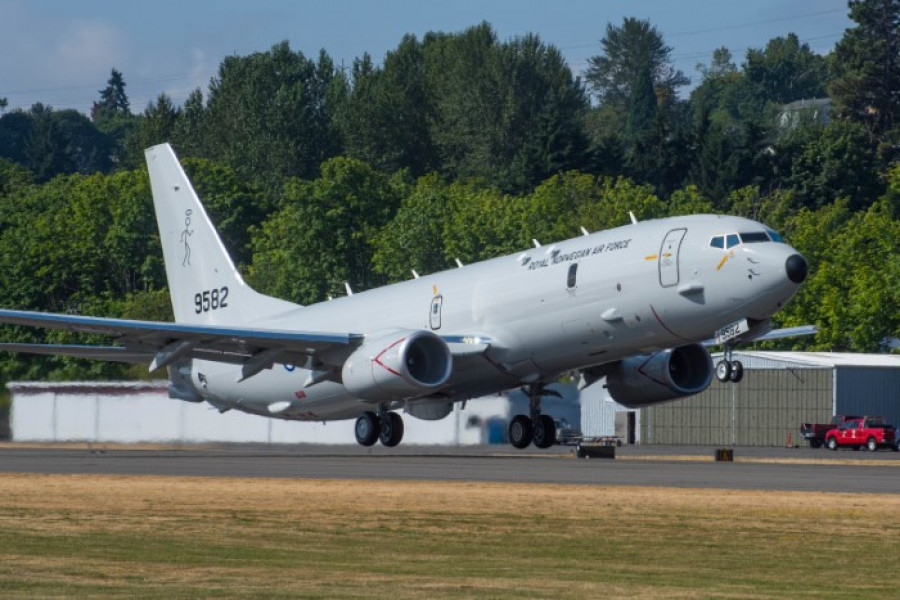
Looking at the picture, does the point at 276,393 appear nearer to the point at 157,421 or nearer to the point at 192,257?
the point at 192,257

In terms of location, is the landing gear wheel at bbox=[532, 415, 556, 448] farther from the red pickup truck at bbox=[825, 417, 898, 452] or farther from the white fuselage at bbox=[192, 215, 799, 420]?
the red pickup truck at bbox=[825, 417, 898, 452]

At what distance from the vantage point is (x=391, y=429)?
50906mm

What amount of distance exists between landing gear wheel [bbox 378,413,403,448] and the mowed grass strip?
7710 mm

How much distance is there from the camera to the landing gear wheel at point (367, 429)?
5172 centimetres

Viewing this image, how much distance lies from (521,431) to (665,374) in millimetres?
4642

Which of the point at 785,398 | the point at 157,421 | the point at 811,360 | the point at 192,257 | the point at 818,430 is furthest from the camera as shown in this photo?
the point at 785,398

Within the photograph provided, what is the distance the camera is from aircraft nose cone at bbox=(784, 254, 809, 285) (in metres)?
40.7

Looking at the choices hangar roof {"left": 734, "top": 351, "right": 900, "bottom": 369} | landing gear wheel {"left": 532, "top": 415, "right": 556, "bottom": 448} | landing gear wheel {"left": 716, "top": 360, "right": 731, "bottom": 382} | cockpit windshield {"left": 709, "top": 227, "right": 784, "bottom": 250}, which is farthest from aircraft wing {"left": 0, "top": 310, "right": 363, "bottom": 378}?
hangar roof {"left": 734, "top": 351, "right": 900, "bottom": 369}

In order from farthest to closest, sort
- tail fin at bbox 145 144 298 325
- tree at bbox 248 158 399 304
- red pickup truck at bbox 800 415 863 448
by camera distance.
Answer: tree at bbox 248 158 399 304 < red pickup truck at bbox 800 415 863 448 < tail fin at bbox 145 144 298 325

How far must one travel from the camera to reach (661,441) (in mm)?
91812

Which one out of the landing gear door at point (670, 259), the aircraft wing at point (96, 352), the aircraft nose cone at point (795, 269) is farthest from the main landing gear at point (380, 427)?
the aircraft nose cone at point (795, 269)

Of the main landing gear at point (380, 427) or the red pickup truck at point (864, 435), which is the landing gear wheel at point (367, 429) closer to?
the main landing gear at point (380, 427)

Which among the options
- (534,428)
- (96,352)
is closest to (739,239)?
(534,428)

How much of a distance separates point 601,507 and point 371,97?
500 feet
